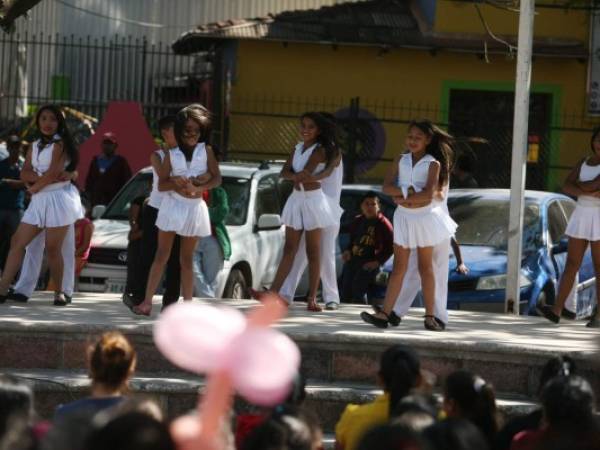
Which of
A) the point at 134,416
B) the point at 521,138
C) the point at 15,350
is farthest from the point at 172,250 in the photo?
the point at 134,416

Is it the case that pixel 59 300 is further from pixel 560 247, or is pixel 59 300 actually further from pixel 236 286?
pixel 560 247

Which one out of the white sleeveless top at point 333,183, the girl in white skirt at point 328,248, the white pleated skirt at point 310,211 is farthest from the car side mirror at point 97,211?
the white sleeveless top at point 333,183

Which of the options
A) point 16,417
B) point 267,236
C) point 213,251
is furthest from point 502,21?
point 16,417

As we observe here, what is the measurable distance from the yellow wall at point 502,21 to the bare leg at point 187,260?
1450 centimetres

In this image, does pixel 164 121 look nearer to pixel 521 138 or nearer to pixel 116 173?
pixel 521 138

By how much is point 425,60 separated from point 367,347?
52.0 ft

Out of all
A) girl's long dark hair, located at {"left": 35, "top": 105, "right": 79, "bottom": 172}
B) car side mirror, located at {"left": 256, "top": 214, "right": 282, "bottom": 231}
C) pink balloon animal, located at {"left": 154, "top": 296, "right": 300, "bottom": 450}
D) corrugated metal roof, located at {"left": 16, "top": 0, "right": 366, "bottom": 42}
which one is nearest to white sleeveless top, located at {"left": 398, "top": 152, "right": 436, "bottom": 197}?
girl's long dark hair, located at {"left": 35, "top": 105, "right": 79, "bottom": 172}

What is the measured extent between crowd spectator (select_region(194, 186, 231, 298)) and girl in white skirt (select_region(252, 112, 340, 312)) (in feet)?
3.33

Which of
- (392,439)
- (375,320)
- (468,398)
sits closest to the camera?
(392,439)

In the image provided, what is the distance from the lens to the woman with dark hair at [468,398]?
20.0 feet

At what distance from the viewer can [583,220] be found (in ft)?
36.2

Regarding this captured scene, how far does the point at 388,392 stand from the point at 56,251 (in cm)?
538

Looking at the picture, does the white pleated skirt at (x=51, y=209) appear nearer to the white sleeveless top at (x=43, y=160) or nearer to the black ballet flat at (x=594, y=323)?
the white sleeveless top at (x=43, y=160)

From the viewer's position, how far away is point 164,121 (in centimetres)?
1122
